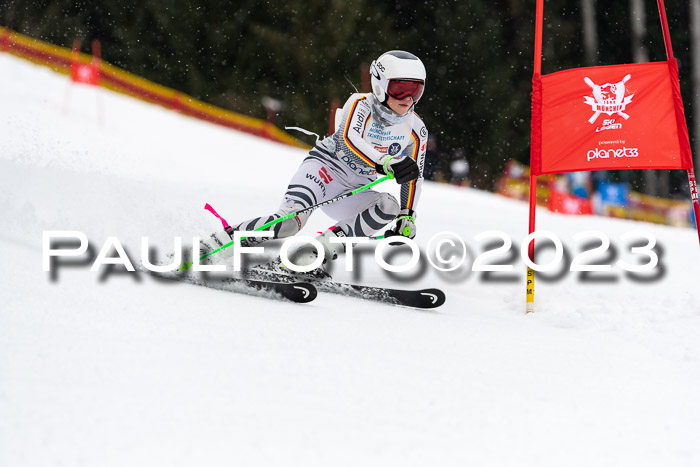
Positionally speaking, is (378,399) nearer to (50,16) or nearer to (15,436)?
(15,436)

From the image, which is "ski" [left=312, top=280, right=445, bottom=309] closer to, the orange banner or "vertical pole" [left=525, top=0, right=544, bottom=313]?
"vertical pole" [left=525, top=0, right=544, bottom=313]

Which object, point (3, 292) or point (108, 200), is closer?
point (3, 292)

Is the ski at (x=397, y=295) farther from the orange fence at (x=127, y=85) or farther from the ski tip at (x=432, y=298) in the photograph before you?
the orange fence at (x=127, y=85)

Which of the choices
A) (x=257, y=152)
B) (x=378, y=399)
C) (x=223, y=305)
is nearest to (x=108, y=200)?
(x=223, y=305)

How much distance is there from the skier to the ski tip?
0.44 meters

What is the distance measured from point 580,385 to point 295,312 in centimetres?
152

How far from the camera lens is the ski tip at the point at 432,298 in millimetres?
4750

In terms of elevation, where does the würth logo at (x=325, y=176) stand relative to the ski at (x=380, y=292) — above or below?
above

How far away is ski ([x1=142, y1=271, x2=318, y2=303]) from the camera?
4.38m

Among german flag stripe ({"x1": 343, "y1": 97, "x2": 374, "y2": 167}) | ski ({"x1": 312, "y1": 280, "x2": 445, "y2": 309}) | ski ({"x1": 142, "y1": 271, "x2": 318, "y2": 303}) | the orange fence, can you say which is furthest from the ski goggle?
the orange fence

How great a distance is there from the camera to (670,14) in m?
26.8

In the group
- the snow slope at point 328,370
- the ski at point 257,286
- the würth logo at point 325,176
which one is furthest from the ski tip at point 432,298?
the würth logo at point 325,176

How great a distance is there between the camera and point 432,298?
15.6 ft

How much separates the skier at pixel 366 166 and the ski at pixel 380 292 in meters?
0.18
